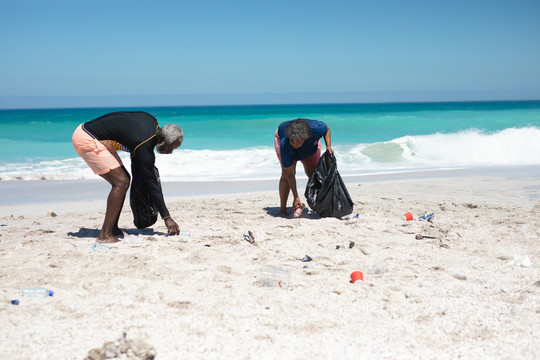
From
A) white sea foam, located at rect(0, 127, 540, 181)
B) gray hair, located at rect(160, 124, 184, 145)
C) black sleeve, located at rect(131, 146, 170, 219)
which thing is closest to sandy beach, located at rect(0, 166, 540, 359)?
black sleeve, located at rect(131, 146, 170, 219)

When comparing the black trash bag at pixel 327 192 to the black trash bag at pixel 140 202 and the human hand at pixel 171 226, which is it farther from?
the black trash bag at pixel 140 202

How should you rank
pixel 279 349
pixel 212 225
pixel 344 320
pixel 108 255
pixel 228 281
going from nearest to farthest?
pixel 279 349 → pixel 344 320 → pixel 228 281 → pixel 108 255 → pixel 212 225

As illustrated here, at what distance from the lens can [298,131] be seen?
4977 mm

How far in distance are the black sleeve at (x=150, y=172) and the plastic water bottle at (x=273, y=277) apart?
3.73 ft

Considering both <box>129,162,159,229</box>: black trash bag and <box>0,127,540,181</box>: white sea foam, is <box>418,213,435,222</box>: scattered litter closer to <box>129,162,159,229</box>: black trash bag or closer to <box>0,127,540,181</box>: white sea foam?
<box>129,162,159,229</box>: black trash bag

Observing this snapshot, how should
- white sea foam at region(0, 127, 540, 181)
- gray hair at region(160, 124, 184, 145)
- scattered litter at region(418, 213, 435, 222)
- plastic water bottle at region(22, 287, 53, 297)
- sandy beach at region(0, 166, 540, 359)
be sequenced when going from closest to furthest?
sandy beach at region(0, 166, 540, 359) → plastic water bottle at region(22, 287, 53, 297) → gray hair at region(160, 124, 184, 145) → scattered litter at region(418, 213, 435, 222) → white sea foam at region(0, 127, 540, 181)

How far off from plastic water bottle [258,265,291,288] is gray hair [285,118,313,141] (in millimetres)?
1731

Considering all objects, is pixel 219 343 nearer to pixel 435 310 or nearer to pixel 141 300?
pixel 141 300

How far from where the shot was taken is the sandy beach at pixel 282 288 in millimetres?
2477

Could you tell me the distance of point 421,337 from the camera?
2551mm

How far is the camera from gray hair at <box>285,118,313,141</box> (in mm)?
4977

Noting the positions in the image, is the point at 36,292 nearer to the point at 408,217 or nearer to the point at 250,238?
the point at 250,238

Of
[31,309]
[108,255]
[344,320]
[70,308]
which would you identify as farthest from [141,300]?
[344,320]

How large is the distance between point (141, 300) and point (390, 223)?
309cm
